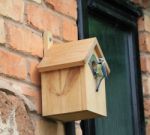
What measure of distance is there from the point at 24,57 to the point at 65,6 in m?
0.34

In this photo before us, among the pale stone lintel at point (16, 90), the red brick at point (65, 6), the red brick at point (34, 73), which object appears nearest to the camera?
the pale stone lintel at point (16, 90)

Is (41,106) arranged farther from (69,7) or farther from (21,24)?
(69,7)

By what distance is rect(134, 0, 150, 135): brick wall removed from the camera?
7.93 ft

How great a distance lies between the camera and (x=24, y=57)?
1.65 metres

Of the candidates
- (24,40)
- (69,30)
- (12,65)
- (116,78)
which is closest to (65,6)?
(69,30)

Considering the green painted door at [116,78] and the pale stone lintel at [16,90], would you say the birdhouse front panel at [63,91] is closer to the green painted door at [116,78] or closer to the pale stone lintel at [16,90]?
the pale stone lintel at [16,90]

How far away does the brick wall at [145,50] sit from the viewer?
95.2 inches

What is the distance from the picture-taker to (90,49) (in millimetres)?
1654

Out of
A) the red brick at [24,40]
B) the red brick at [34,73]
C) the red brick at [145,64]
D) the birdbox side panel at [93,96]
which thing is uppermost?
the red brick at [145,64]

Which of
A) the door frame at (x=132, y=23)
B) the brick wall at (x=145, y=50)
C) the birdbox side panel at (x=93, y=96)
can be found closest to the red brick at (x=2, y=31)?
the birdbox side panel at (x=93, y=96)

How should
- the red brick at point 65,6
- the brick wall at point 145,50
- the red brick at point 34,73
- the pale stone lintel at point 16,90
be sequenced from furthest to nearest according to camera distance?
the brick wall at point 145,50
the red brick at point 65,6
the red brick at point 34,73
the pale stone lintel at point 16,90

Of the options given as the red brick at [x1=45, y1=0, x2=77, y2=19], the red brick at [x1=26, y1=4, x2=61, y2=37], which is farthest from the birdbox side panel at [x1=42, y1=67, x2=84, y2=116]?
the red brick at [x1=45, y1=0, x2=77, y2=19]

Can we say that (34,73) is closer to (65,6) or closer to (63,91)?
(63,91)

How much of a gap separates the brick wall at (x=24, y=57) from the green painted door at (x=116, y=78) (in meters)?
0.49
